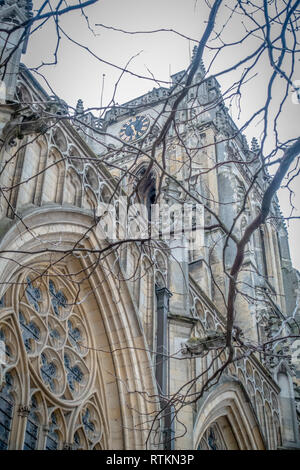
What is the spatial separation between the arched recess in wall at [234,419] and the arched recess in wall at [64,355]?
294 cm

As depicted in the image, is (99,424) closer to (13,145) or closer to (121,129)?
(13,145)

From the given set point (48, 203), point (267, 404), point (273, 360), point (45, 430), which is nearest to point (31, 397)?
point (45, 430)

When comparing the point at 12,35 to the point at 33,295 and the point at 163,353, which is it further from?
the point at 163,353

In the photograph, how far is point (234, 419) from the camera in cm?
1321

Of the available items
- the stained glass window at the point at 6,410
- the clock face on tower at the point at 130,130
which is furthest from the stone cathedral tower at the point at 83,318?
the clock face on tower at the point at 130,130

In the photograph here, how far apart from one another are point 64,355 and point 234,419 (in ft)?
16.1

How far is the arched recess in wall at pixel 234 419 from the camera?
→ 12.7m

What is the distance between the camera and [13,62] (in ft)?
29.8

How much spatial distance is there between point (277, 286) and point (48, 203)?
20986 mm

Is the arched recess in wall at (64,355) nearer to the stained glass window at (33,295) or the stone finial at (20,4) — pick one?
the stained glass window at (33,295)

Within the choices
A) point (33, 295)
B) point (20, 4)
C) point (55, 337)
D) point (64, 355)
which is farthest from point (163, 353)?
point (20, 4)

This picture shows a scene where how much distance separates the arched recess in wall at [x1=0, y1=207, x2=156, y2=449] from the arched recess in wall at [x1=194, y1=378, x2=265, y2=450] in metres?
2.94
